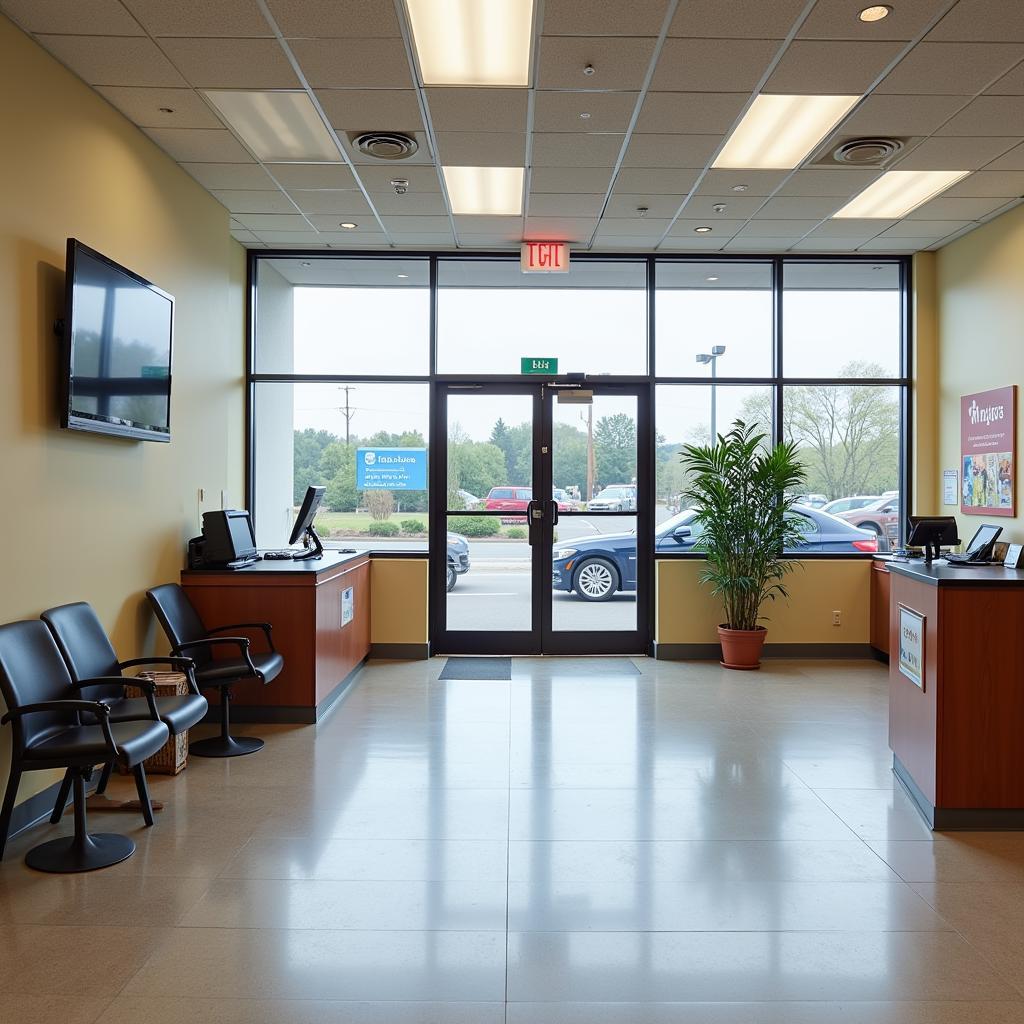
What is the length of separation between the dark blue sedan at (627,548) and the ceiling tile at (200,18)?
494 cm

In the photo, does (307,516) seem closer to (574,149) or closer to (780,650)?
(574,149)

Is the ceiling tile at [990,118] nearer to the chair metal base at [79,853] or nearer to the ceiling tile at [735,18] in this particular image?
the ceiling tile at [735,18]

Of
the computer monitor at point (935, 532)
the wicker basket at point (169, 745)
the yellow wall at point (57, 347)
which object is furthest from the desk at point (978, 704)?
the yellow wall at point (57, 347)

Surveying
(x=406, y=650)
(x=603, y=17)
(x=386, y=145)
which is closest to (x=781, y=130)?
(x=603, y=17)

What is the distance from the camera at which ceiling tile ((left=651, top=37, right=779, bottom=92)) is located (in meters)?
3.98

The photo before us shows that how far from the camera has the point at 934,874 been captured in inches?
129

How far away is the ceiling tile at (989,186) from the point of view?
560cm

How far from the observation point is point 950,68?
13.7 ft

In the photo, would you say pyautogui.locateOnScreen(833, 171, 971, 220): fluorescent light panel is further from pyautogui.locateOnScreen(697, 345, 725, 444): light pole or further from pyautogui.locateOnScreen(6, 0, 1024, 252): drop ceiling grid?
pyautogui.locateOnScreen(697, 345, 725, 444): light pole

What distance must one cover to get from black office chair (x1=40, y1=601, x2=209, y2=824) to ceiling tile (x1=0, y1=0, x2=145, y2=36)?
2.62 m

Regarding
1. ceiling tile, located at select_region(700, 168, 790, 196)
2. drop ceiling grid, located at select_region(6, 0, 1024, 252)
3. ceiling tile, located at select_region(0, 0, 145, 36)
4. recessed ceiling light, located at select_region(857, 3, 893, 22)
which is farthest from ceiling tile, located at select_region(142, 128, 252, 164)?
recessed ceiling light, located at select_region(857, 3, 893, 22)

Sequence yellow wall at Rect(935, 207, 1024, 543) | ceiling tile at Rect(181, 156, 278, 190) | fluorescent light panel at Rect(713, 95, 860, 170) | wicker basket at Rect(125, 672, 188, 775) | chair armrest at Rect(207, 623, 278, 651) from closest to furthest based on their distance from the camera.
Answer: wicker basket at Rect(125, 672, 188, 775) < fluorescent light panel at Rect(713, 95, 860, 170) < chair armrest at Rect(207, 623, 278, 651) < ceiling tile at Rect(181, 156, 278, 190) < yellow wall at Rect(935, 207, 1024, 543)

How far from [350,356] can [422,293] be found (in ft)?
2.86

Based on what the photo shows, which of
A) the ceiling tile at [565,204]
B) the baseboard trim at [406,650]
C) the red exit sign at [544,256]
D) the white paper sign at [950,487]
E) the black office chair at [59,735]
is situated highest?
the ceiling tile at [565,204]
